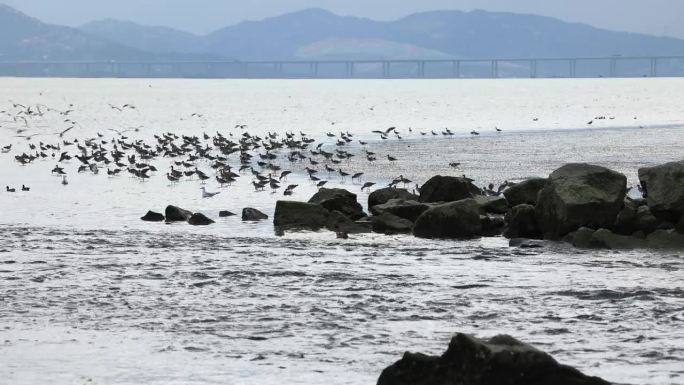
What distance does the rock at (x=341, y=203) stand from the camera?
51.8 feet

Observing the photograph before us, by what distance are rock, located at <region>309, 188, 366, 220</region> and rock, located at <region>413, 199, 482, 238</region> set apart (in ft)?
4.59

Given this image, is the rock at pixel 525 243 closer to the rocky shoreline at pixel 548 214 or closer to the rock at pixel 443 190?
the rocky shoreline at pixel 548 214

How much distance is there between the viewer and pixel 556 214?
46.3ft

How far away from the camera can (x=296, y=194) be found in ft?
63.6

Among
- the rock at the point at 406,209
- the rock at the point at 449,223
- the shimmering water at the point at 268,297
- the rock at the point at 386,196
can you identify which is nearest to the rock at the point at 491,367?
the shimmering water at the point at 268,297

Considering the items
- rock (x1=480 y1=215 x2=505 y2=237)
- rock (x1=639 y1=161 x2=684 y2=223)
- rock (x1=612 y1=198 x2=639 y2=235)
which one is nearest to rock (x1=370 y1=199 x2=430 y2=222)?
rock (x1=480 y1=215 x2=505 y2=237)

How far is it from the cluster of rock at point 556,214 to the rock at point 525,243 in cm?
10

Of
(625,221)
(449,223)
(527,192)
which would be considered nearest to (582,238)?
(625,221)

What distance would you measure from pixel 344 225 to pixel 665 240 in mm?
3956

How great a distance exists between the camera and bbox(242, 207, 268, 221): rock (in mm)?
16188

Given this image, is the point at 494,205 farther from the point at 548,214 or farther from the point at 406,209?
the point at 548,214

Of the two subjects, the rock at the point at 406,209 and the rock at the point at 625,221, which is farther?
the rock at the point at 406,209

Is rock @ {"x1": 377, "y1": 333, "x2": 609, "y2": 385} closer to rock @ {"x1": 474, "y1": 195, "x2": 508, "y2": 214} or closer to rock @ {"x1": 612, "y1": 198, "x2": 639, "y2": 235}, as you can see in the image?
rock @ {"x1": 612, "y1": 198, "x2": 639, "y2": 235}

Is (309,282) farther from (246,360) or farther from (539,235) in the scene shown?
(539,235)
